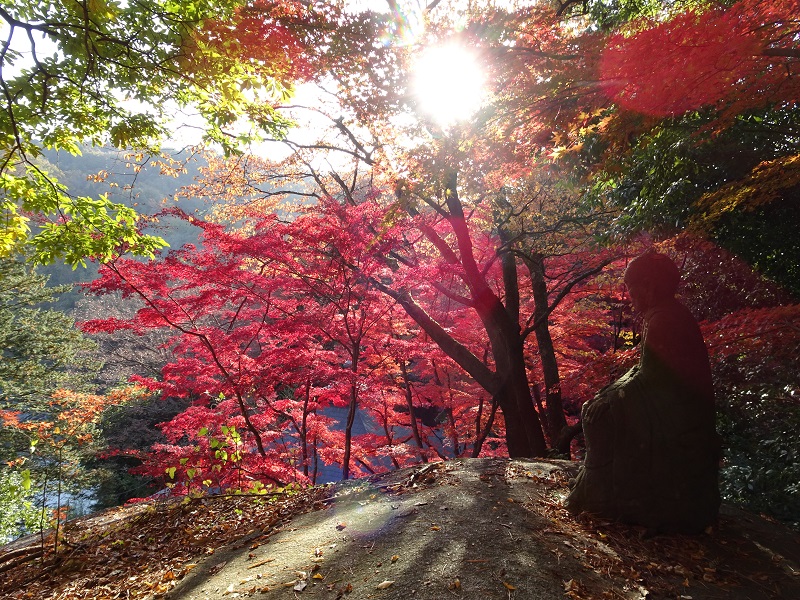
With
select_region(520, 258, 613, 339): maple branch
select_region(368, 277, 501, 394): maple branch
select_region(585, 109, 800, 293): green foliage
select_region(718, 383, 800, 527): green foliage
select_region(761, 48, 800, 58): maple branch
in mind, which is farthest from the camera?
select_region(368, 277, 501, 394): maple branch

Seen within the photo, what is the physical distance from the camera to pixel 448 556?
2.85 meters

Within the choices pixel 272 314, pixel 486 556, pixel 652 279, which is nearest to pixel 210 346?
pixel 272 314

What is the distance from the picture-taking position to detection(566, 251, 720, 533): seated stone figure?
3395mm

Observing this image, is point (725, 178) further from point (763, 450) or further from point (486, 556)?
point (486, 556)

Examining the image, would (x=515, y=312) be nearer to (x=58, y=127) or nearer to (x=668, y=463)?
(x=668, y=463)

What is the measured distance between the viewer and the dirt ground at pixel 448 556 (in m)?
2.63

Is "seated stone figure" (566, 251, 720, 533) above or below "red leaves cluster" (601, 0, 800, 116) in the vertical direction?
below

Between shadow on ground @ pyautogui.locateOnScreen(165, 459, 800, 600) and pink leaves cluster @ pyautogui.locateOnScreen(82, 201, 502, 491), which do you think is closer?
shadow on ground @ pyautogui.locateOnScreen(165, 459, 800, 600)

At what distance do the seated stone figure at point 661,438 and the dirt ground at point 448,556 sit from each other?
7.8 inches

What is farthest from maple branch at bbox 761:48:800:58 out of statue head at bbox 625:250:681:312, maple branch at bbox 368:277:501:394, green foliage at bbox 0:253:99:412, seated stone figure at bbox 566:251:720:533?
green foliage at bbox 0:253:99:412

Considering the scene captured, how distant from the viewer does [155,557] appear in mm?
3879

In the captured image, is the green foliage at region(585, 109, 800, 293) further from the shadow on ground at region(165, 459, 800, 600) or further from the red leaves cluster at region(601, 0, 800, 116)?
the shadow on ground at region(165, 459, 800, 600)

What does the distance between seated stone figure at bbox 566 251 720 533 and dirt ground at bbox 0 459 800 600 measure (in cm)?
20

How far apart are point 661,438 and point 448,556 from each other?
6.41 ft
